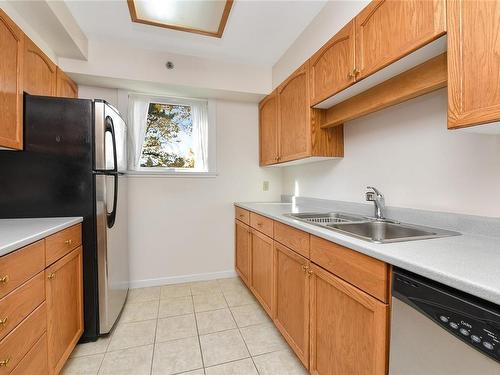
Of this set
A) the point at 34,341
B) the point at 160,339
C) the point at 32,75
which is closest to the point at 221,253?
the point at 160,339

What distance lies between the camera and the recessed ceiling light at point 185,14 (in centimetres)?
177

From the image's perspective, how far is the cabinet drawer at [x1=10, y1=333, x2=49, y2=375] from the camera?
1.05 meters

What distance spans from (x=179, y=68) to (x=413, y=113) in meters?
2.08

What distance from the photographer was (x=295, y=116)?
212 cm

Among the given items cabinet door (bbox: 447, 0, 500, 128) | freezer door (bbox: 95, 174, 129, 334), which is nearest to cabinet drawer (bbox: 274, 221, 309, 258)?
cabinet door (bbox: 447, 0, 500, 128)

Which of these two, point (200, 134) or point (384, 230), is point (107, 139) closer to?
point (200, 134)

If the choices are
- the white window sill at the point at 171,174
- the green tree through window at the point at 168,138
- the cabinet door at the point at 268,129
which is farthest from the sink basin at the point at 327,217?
the green tree through window at the point at 168,138

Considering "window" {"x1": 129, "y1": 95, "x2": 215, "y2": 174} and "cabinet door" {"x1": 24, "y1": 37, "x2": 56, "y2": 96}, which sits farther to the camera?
"window" {"x1": 129, "y1": 95, "x2": 215, "y2": 174}

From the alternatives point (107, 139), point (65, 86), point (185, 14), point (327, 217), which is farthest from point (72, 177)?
point (327, 217)

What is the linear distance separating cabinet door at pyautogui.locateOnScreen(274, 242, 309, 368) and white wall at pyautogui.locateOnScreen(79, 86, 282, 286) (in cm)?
123

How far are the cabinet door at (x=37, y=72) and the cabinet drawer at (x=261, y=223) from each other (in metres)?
1.84

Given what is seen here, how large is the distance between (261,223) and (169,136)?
150 cm

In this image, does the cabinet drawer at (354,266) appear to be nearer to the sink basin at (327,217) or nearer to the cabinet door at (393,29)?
the sink basin at (327,217)

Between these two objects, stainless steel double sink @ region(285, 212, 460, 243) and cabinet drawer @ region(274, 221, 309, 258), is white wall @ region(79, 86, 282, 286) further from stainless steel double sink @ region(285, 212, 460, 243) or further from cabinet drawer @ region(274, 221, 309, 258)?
stainless steel double sink @ region(285, 212, 460, 243)
